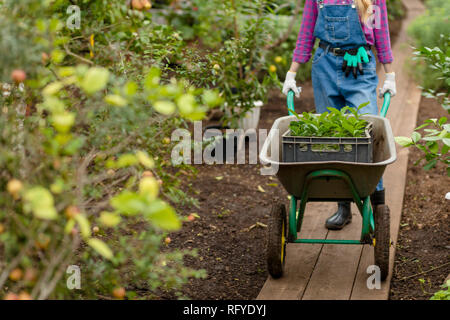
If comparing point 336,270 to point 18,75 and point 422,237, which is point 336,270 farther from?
point 18,75

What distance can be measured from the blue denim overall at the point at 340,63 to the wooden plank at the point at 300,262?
475 millimetres

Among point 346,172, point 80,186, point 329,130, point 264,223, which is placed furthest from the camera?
point 264,223

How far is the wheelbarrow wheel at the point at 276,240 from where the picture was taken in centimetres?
275

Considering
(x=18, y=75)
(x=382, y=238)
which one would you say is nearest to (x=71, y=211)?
(x=18, y=75)

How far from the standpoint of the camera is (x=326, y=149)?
2.74m

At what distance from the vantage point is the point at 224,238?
11.4 feet

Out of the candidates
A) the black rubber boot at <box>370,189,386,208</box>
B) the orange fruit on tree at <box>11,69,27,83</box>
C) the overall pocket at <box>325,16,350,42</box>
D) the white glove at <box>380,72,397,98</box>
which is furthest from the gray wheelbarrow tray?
the orange fruit on tree at <box>11,69,27,83</box>

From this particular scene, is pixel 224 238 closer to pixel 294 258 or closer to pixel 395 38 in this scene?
pixel 294 258

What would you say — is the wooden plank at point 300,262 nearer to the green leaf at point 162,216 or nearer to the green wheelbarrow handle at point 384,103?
the green wheelbarrow handle at point 384,103

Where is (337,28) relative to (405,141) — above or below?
above

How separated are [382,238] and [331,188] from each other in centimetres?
32

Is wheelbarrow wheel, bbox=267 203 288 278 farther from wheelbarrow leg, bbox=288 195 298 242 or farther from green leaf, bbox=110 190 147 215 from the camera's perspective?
green leaf, bbox=110 190 147 215

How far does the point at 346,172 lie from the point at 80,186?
50.2 inches
